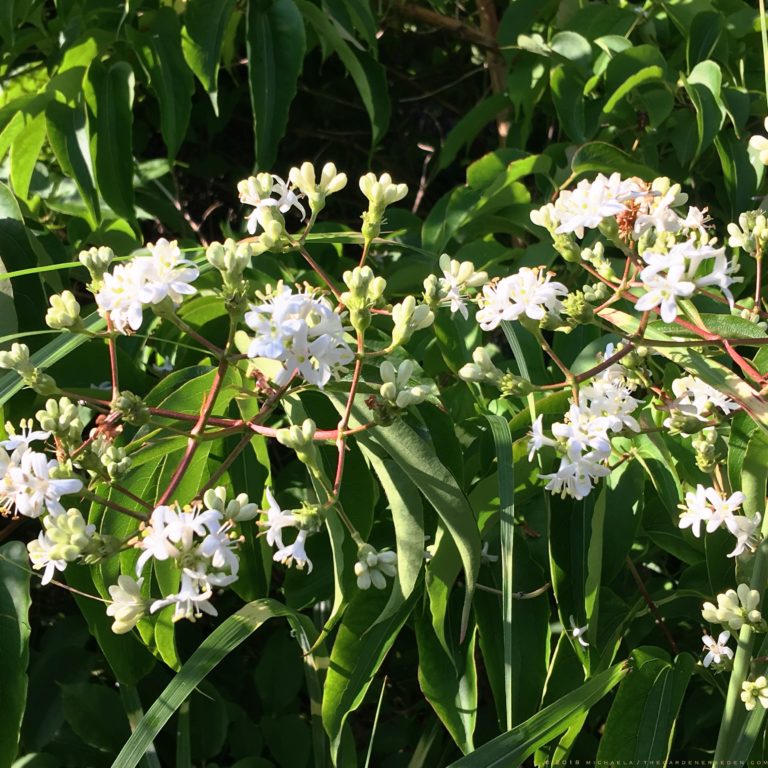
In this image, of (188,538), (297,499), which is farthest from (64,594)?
(188,538)

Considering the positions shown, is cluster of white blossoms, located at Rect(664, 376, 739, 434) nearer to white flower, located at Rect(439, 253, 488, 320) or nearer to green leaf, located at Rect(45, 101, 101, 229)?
white flower, located at Rect(439, 253, 488, 320)

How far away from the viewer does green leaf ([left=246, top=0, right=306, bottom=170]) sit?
1322 mm

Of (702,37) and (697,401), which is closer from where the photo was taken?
(697,401)

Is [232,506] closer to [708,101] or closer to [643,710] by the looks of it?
[643,710]

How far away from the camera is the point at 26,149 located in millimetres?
1315

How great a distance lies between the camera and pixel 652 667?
90 cm

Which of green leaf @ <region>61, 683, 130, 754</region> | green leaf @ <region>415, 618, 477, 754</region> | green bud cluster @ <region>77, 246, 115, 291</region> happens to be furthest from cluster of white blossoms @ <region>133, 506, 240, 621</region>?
green leaf @ <region>61, 683, 130, 754</region>

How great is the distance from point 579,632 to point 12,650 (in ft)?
1.75

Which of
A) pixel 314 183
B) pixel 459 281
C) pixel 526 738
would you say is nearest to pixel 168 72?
pixel 314 183

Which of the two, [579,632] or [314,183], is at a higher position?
[314,183]

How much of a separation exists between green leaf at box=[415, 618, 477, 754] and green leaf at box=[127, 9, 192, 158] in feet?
2.59

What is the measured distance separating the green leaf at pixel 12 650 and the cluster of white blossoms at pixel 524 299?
50cm

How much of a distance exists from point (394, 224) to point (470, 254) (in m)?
0.30

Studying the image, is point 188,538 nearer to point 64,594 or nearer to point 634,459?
point 634,459
